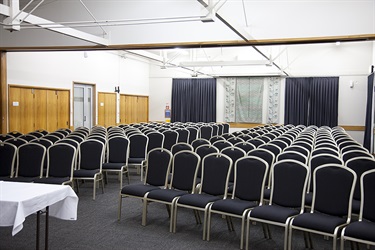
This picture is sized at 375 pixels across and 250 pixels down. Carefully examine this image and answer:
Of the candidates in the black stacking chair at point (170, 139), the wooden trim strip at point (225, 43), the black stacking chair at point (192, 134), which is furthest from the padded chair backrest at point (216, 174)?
the black stacking chair at point (192, 134)

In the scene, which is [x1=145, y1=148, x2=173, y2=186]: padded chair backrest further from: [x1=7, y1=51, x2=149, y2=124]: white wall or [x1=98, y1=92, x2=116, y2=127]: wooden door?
[x1=98, y1=92, x2=116, y2=127]: wooden door

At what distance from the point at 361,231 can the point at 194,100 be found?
17.4m

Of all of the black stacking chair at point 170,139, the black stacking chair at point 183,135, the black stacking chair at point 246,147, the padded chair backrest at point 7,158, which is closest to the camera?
the padded chair backrest at point 7,158

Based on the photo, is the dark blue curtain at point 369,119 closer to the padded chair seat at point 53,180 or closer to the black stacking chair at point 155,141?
the black stacking chair at point 155,141

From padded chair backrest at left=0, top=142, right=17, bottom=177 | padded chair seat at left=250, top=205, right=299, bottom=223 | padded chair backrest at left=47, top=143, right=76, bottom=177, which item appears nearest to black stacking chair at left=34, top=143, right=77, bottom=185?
padded chair backrest at left=47, top=143, right=76, bottom=177

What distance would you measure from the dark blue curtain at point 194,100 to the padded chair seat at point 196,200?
15476 mm

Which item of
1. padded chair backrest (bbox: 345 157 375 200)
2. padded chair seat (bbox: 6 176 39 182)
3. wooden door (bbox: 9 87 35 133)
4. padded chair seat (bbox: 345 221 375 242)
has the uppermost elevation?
wooden door (bbox: 9 87 35 133)

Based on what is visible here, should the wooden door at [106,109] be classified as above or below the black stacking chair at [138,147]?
above

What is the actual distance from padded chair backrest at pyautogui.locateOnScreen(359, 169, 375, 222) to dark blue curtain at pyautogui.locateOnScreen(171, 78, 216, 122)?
53.0ft

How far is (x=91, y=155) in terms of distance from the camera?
717 centimetres

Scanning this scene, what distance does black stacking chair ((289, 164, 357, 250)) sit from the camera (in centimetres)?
399

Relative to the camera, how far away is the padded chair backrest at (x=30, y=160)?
639 cm

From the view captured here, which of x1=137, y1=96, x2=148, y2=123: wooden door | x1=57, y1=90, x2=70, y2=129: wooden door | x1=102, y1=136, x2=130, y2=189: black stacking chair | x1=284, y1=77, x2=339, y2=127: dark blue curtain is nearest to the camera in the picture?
x1=102, y1=136, x2=130, y2=189: black stacking chair

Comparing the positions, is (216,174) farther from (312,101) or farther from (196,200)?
(312,101)
